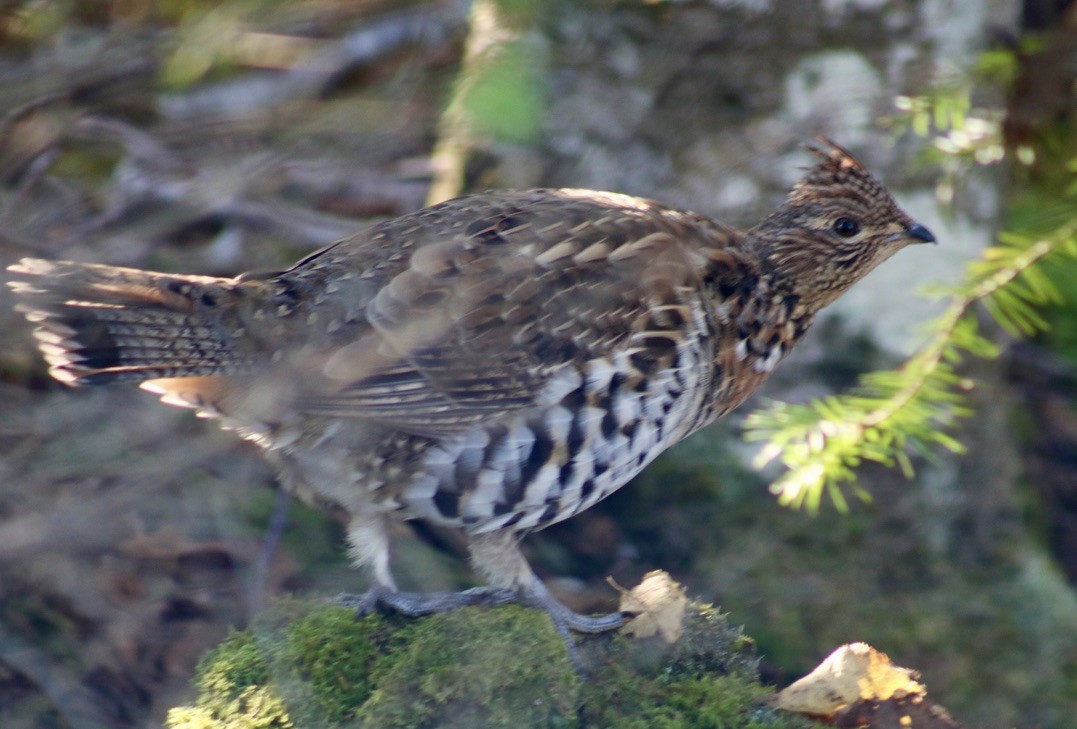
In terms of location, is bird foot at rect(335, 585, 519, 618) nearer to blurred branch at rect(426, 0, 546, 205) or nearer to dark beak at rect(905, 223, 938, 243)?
blurred branch at rect(426, 0, 546, 205)

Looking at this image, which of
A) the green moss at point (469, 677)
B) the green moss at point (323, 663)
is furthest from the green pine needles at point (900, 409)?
the green moss at point (323, 663)

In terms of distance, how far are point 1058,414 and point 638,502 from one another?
2.16 m

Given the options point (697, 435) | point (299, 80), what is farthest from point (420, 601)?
point (299, 80)

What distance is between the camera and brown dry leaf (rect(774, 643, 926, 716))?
8.32 ft

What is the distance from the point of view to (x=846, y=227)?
343cm

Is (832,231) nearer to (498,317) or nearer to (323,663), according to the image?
(498,317)

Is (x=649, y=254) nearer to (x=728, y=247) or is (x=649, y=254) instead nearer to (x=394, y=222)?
(x=728, y=247)

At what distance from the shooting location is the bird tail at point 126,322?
2.86m

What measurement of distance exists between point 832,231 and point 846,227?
46mm

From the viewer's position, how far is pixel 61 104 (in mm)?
4332

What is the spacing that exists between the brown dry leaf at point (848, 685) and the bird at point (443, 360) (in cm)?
55

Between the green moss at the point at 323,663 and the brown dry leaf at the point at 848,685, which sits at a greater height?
the brown dry leaf at the point at 848,685

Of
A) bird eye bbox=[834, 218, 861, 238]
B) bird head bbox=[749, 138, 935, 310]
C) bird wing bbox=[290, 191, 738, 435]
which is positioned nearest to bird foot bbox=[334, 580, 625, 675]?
bird wing bbox=[290, 191, 738, 435]

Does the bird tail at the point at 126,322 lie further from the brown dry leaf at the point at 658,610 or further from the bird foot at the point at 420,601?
the brown dry leaf at the point at 658,610
